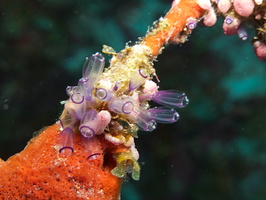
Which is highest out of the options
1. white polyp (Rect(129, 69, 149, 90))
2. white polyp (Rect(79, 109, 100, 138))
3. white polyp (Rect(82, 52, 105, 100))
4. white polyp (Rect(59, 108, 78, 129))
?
white polyp (Rect(82, 52, 105, 100))

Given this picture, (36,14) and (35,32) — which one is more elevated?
(36,14)

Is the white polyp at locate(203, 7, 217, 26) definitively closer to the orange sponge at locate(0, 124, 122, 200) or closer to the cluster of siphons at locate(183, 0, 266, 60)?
the cluster of siphons at locate(183, 0, 266, 60)

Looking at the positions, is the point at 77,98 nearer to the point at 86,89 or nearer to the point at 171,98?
the point at 86,89

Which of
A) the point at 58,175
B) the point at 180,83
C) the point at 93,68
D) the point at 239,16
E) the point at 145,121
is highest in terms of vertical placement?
the point at 180,83

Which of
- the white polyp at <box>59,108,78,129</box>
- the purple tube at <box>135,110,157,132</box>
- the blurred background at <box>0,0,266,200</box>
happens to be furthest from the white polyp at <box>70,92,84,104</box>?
the blurred background at <box>0,0,266,200</box>

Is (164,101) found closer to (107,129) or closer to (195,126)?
(107,129)

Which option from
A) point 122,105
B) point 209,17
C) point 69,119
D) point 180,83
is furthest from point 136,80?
point 180,83

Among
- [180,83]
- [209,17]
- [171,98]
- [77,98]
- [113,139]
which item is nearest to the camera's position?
[77,98]

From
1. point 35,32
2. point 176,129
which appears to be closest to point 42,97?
point 35,32
